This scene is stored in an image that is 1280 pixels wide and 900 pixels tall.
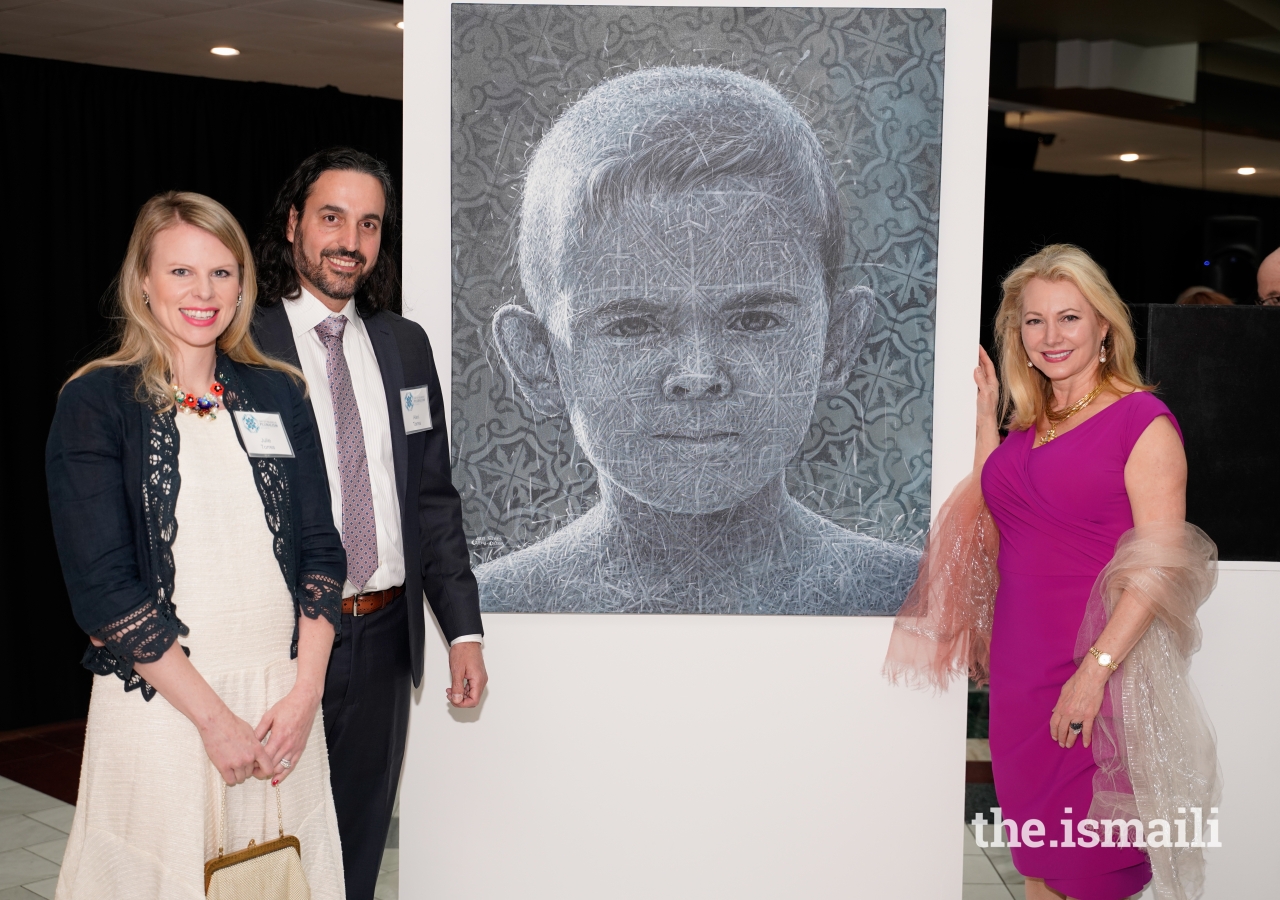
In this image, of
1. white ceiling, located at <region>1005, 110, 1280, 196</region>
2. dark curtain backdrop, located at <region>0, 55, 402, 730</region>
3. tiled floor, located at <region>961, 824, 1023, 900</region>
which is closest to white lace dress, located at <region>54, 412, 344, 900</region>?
tiled floor, located at <region>961, 824, 1023, 900</region>

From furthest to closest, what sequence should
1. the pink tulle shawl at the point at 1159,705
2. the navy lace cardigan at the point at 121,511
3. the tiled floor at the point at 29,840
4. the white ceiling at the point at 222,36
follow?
the white ceiling at the point at 222,36, the tiled floor at the point at 29,840, the pink tulle shawl at the point at 1159,705, the navy lace cardigan at the point at 121,511

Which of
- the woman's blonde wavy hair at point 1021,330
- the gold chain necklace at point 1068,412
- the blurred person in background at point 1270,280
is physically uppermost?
the blurred person in background at point 1270,280

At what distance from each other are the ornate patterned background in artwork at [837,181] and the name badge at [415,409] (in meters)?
0.23

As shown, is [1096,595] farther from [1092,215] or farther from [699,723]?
[1092,215]

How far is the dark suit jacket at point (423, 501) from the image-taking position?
7.45 feet

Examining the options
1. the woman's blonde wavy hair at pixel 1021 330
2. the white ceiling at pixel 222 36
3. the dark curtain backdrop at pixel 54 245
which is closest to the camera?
the woman's blonde wavy hair at pixel 1021 330

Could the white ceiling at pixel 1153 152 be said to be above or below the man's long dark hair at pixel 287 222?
above

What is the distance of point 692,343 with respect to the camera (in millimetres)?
2557

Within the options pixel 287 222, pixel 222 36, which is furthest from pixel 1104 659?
pixel 222 36

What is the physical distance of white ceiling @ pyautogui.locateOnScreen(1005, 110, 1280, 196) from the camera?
5.99 m

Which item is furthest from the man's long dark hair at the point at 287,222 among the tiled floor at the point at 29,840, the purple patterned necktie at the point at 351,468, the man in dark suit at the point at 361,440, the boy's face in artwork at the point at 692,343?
the tiled floor at the point at 29,840

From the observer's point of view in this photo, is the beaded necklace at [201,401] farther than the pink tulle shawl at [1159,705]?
No

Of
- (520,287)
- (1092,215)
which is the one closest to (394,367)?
(520,287)

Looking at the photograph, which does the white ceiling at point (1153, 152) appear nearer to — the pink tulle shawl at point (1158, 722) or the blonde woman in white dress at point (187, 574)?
the pink tulle shawl at point (1158, 722)
